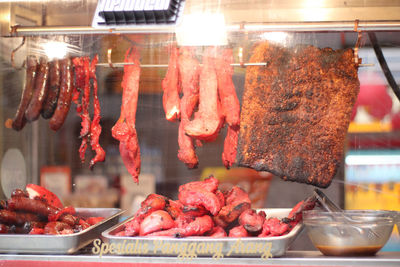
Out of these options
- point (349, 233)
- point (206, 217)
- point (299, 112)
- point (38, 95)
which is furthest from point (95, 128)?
point (349, 233)

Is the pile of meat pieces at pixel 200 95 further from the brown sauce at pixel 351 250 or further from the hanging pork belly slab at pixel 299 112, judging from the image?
the brown sauce at pixel 351 250

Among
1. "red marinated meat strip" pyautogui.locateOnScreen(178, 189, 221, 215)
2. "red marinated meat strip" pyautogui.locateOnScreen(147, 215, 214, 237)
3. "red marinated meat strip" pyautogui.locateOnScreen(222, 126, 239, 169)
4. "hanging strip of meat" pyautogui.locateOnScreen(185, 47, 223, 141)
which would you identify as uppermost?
"hanging strip of meat" pyautogui.locateOnScreen(185, 47, 223, 141)

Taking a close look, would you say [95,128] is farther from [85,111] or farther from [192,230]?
[192,230]

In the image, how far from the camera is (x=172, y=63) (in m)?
2.94

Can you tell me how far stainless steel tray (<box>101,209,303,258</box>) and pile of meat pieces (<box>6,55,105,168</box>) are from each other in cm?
82

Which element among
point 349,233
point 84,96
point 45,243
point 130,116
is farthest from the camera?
point 84,96

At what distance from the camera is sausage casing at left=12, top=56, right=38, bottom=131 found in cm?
305

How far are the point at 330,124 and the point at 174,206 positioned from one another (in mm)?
968

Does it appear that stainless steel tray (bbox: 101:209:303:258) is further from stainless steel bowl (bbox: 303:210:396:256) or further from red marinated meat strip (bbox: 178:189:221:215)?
red marinated meat strip (bbox: 178:189:221:215)

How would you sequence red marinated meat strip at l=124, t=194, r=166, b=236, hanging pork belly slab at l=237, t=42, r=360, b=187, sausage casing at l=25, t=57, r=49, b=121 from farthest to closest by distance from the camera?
sausage casing at l=25, t=57, r=49, b=121
hanging pork belly slab at l=237, t=42, r=360, b=187
red marinated meat strip at l=124, t=194, r=166, b=236

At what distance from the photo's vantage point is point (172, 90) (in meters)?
2.93

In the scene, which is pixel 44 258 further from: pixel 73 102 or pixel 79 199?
pixel 73 102

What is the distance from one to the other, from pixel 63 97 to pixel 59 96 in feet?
0.10

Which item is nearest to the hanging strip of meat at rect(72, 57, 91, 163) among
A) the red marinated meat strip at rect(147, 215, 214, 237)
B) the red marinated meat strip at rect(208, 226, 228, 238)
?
the red marinated meat strip at rect(147, 215, 214, 237)
